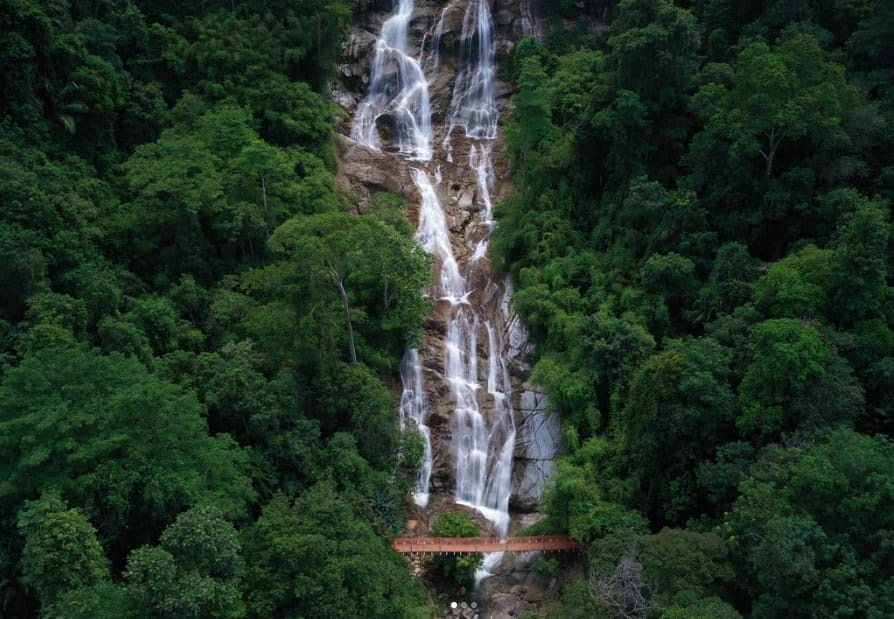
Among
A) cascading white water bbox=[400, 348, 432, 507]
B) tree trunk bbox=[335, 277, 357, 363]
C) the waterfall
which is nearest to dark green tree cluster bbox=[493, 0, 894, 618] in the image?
the waterfall

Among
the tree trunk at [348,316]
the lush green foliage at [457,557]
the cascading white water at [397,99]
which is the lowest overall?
the lush green foliage at [457,557]

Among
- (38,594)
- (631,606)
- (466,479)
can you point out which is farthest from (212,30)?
(631,606)

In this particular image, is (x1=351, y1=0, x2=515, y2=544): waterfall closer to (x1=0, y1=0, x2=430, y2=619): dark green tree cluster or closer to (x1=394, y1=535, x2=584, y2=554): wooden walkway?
(x1=394, y1=535, x2=584, y2=554): wooden walkway

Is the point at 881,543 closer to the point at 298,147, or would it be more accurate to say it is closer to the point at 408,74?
the point at 298,147

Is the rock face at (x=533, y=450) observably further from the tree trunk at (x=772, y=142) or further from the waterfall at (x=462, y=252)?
the tree trunk at (x=772, y=142)

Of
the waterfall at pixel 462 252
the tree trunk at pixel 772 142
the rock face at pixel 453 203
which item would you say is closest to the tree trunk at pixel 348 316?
the waterfall at pixel 462 252

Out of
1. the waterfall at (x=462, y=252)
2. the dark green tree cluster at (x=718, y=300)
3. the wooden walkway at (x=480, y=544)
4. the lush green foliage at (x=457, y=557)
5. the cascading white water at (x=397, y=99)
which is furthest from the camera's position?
the cascading white water at (x=397, y=99)

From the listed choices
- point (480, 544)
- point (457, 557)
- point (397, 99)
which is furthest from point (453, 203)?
point (457, 557)

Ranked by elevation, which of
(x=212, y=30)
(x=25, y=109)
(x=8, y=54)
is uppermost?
(x=212, y=30)
